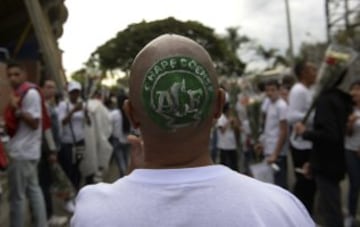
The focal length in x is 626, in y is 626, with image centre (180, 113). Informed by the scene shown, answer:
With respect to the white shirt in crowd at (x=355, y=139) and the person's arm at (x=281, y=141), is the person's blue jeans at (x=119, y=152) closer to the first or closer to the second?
the person's arm at (x=281, y=141)

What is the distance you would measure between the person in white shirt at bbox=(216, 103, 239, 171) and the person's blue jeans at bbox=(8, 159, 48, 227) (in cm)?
406

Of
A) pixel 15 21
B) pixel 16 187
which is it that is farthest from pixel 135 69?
pixel 16 187

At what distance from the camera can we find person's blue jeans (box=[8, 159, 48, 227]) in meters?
5.48

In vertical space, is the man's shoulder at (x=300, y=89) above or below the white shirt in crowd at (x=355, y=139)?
above

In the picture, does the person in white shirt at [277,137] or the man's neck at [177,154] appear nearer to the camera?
the man's neck at [177,154]

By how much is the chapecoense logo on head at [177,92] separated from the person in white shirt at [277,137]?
17.8ft

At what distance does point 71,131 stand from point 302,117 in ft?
9.99

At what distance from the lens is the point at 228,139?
9273mm

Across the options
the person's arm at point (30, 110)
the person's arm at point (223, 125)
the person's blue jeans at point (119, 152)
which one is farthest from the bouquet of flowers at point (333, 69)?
the person's blue jeans at point (119, 152)

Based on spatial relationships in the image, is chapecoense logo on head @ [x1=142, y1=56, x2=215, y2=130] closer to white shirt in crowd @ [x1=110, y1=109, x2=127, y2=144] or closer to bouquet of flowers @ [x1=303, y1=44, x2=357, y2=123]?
bouquet of flowers @ [x1=303, y1=44, x2=357, y2=123]

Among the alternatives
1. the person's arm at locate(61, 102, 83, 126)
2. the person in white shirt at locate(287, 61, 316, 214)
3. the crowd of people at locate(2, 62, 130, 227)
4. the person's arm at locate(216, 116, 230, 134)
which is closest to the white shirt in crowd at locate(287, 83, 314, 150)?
the person in white shirt at locate(287, 61, 316, 214)

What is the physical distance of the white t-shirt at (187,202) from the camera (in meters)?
1.42

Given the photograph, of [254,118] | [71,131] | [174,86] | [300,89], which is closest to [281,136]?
[300,89]

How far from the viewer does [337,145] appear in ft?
16.6
